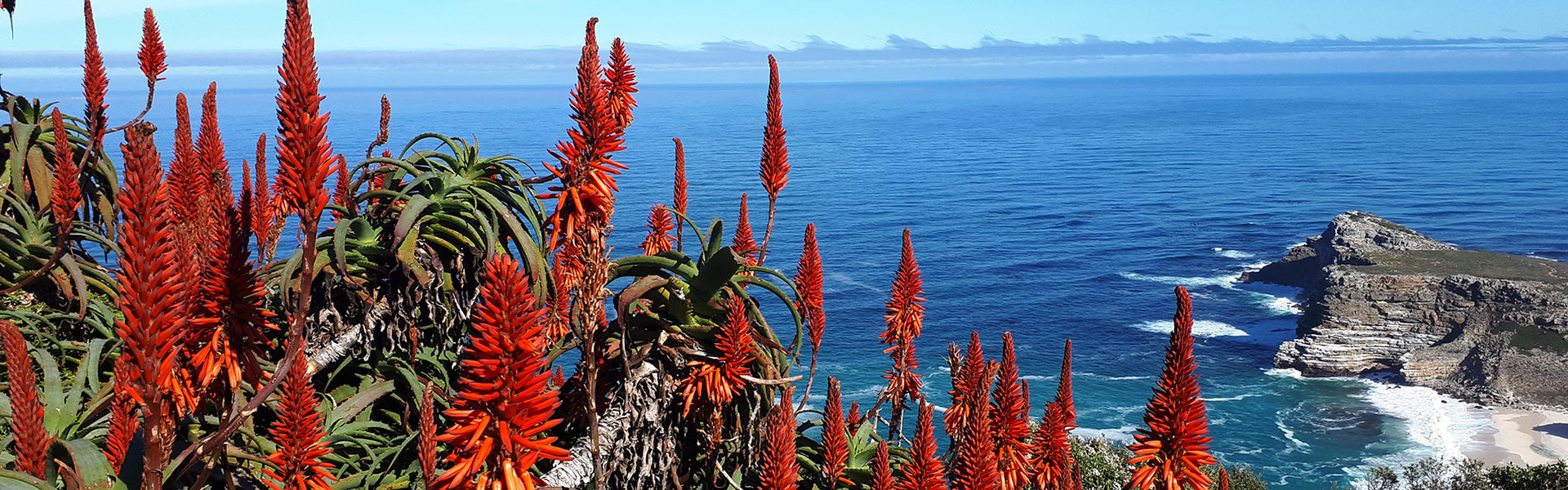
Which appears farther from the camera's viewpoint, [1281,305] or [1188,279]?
[1188,279]

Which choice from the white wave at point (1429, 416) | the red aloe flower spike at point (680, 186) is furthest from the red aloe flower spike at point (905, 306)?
the white wave at point (1429, 416)

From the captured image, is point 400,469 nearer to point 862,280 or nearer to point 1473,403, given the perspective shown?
point 1473,403

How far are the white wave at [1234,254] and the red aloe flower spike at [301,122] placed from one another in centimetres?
12281

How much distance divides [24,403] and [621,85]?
5.63 feet

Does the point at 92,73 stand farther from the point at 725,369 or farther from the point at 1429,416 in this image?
the point at 1429,416

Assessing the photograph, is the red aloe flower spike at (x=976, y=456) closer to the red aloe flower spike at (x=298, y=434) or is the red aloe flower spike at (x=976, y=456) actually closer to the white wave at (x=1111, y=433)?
the red aloe flower spike at (x=298, y=434)

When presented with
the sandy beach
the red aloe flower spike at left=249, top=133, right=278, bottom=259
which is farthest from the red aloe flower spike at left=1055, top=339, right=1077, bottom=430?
the sandy beach

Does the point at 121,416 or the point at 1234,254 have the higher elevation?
the point at 121,416

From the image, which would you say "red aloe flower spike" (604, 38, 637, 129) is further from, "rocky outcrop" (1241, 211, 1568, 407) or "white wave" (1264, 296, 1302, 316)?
"white wave" (1264, 296, 1302, 316)

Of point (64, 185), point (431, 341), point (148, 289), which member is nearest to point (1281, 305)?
point (431, 341)

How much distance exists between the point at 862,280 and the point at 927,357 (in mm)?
19185

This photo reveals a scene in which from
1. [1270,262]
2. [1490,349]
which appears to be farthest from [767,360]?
[1270,262]

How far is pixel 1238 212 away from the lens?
14212 cm

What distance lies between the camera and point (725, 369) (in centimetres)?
352
